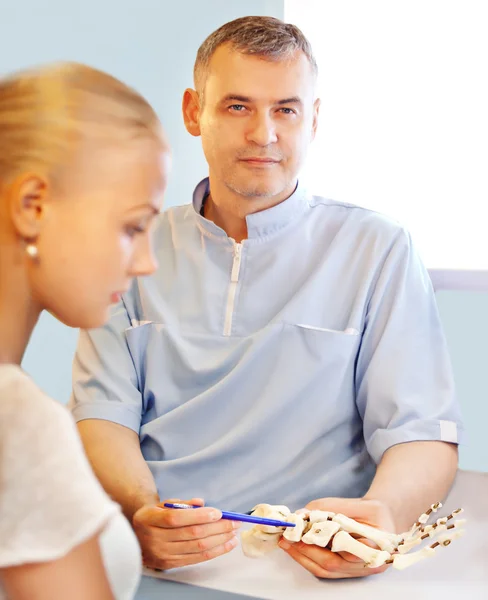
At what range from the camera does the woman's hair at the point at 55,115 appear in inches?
26.9

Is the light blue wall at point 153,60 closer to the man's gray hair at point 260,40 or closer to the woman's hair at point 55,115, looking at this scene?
the man's gray hair at point 260,40

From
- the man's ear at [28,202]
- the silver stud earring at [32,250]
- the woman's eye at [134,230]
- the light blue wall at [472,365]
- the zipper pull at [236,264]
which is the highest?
the man's ear at [28,202]

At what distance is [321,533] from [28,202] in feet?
1.93

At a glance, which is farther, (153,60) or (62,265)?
(153,60)

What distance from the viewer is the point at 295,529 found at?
3.42 feet

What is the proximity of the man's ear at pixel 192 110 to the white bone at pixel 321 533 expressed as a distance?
3.13 ft

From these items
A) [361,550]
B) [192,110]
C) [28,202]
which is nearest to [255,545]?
[361,550]

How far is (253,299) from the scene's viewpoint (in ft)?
5.06

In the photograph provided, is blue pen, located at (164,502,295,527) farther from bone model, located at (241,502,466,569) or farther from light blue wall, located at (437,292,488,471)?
light blue wall, located at (437,292,488,471)

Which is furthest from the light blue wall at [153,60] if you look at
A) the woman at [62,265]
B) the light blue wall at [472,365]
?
the woman at [62,265]

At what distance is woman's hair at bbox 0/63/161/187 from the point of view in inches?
26.9

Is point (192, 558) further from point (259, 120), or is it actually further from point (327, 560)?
point (259, 120)

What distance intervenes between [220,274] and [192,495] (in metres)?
0.42

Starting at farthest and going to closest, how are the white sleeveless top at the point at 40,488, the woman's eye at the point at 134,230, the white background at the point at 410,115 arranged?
the white background at the point at 410,115, the woman's eye at the point at 134,230, the white sleeveless top at the point at 40,488
